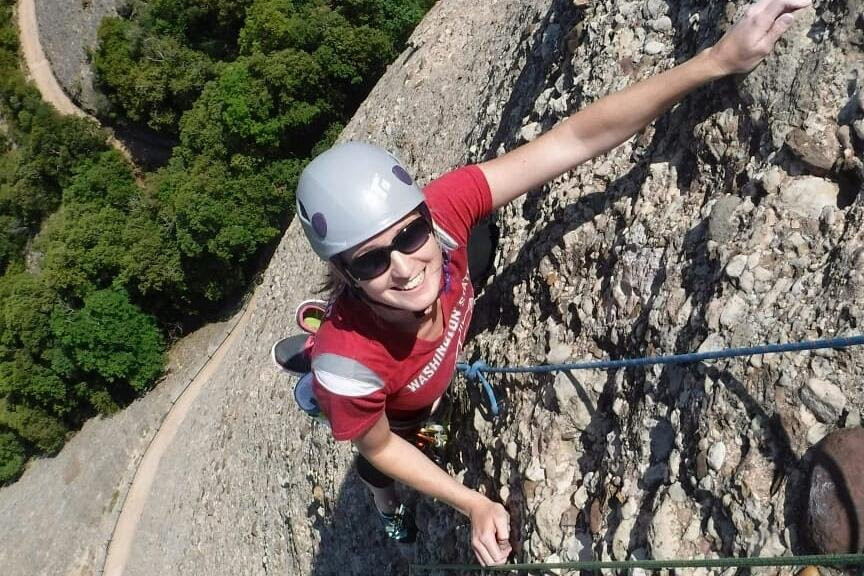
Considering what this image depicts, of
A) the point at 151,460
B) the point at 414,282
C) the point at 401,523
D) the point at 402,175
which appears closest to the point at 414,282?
the point at 414,282

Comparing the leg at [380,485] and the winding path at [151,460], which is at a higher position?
the leg at [380,485]

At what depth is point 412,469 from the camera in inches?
143

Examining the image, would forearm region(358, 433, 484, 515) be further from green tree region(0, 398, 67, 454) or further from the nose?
green tree region(0, 398, 67, 454)

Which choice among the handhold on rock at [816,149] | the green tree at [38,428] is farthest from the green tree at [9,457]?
the handhold on rock at [816,149]

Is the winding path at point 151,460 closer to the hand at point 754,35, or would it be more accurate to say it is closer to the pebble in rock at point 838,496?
the hand at point 754,35

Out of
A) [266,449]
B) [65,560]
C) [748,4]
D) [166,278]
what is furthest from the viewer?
[166,278]

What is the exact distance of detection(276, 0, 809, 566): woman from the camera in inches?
125

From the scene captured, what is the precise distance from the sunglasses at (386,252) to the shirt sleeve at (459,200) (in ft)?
1.34

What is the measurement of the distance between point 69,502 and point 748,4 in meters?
23.4

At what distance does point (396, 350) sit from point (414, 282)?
425mm

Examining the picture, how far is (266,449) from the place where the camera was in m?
11.1

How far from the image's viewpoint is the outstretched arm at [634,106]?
344 centimetres

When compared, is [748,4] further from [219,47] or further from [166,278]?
[219,47]

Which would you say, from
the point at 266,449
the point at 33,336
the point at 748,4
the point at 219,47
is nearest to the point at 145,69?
the point at 219,47
